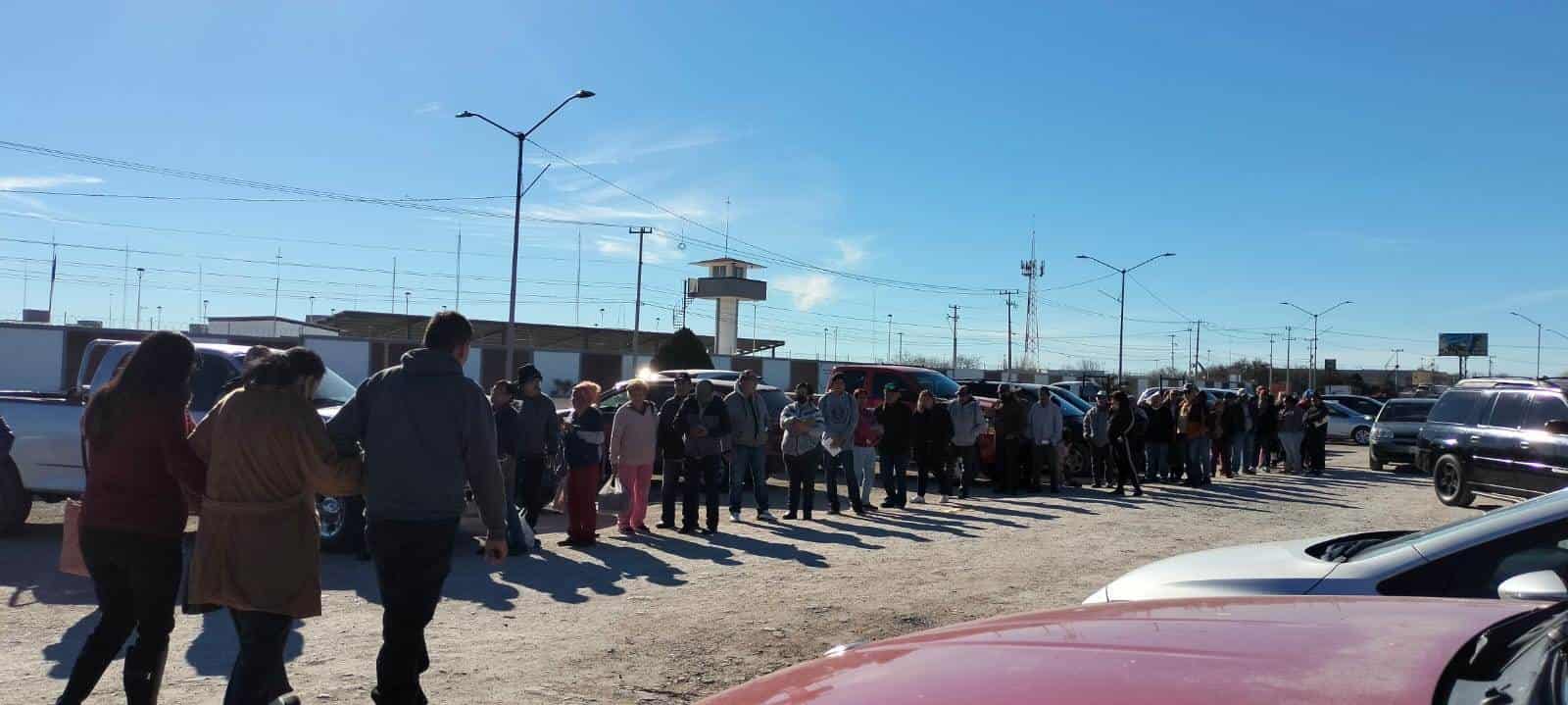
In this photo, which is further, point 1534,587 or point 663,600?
point 663,600

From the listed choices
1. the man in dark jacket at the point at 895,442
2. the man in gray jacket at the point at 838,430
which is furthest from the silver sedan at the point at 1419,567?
the man in dark jacket at the point at 895,442

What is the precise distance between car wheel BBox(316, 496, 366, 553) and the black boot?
5026 mm

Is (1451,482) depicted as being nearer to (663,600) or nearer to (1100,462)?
(1100,462)

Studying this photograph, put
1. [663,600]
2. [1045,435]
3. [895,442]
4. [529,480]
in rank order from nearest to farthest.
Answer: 1. [663,600]
2. [529,480]
3. [895,442]
4. [1045,435]

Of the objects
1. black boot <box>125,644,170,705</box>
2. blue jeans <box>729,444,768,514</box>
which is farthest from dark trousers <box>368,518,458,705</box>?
blue jeans <box>729,444,768,514</box>

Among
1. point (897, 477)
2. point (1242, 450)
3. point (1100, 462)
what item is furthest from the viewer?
point (1242, 450)

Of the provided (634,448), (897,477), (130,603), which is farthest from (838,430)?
(130,603)

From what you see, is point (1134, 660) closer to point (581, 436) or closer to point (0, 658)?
point (0, 658)

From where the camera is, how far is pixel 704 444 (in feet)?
40.5

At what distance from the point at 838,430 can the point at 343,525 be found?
19.9 ft

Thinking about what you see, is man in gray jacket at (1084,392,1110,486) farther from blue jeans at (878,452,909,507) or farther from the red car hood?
the red car hood

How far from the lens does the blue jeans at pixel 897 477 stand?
49.4ft

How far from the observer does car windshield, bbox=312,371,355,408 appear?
11008 millimetres

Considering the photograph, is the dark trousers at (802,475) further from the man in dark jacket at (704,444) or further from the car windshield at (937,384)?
the car windshield at (937,384)
